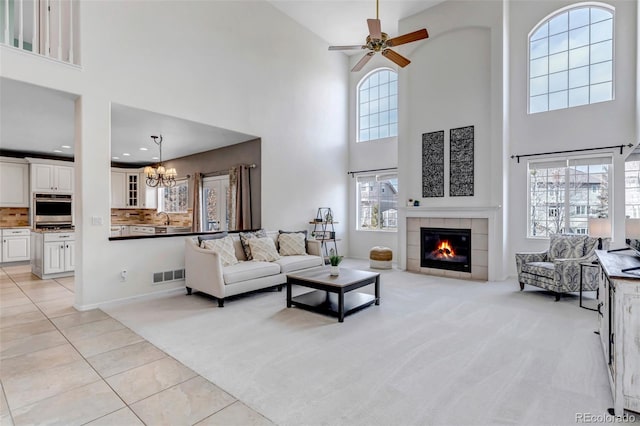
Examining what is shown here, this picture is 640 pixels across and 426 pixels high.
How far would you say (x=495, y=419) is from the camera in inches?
78.0

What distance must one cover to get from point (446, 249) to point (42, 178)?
944cm

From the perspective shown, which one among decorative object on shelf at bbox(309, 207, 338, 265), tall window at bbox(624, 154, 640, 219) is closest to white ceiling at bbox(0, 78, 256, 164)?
decorative object on shelf at bbox(309, 207, 338, 265)

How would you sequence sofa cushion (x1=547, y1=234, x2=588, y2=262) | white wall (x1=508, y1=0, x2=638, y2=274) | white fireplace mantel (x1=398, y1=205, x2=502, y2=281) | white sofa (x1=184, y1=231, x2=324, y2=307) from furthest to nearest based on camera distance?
white fireplace mantel (x1=398, y1=205, x2=502, y2=281) → white wall (x1=508, y1=0, x2=638, y2=274) → sofa cushion (x1=547, y1=234, x2=588, y2=262) → white sofa (x1=184, y1=231, x2=324, y2=307)

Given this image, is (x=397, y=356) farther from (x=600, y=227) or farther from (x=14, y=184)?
→ (x=14, y=184)

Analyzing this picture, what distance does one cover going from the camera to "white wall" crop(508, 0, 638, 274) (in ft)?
16.7

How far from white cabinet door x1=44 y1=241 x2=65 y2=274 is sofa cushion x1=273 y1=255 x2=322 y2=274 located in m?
4.19

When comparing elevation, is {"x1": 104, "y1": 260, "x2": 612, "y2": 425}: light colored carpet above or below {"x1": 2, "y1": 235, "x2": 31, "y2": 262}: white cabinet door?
below

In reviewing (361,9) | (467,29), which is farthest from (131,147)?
(467,29)

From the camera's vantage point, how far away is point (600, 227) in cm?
420

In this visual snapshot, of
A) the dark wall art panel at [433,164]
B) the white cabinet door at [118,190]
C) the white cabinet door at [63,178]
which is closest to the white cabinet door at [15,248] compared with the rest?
the white cabinet door at [63,178]

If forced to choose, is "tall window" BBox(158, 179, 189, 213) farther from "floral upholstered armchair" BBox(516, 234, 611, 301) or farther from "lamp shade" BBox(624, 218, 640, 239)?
"lamp shade" BBox(624, 218, 640, 239)

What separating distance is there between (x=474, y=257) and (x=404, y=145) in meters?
2.64

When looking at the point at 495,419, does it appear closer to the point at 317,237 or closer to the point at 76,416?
the point at 76,416

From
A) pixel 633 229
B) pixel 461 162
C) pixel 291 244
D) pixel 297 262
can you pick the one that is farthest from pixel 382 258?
pixel 633 229
